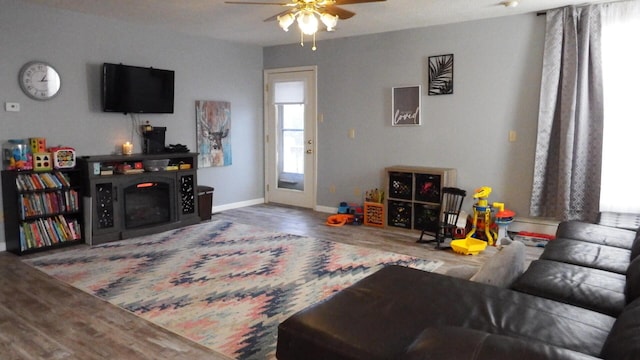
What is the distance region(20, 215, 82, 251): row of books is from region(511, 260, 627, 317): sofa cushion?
4.36 m

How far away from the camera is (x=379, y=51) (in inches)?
230

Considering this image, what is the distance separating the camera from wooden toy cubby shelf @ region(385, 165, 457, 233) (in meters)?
5.22

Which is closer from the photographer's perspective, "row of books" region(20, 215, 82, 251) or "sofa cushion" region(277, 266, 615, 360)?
"sofa cushion" region(277, 266, 615, 360)

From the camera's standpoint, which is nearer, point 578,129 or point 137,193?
point 578,129

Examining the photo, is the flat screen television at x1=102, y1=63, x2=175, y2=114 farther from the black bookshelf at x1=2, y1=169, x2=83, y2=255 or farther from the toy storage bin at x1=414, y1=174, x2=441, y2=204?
the toy storage bin at x1=414, y1=174, x2=441, y2=204

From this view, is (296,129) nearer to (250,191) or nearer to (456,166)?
(250,191)

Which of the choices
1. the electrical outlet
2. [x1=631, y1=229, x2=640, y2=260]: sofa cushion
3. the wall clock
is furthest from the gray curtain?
A: the electrical outlet

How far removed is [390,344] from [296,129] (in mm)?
5503

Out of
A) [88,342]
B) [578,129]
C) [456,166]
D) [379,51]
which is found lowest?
[88,342]

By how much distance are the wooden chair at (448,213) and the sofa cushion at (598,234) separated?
1398mm

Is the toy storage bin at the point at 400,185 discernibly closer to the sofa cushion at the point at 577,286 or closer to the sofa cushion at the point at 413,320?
the sofa cushion at the point at 577,286

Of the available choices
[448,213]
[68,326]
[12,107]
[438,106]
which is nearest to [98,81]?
[12,107]

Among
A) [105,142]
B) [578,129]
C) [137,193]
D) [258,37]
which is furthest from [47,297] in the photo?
[578,129]

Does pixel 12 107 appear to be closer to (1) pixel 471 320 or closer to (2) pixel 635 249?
(1) pixel 471 320
